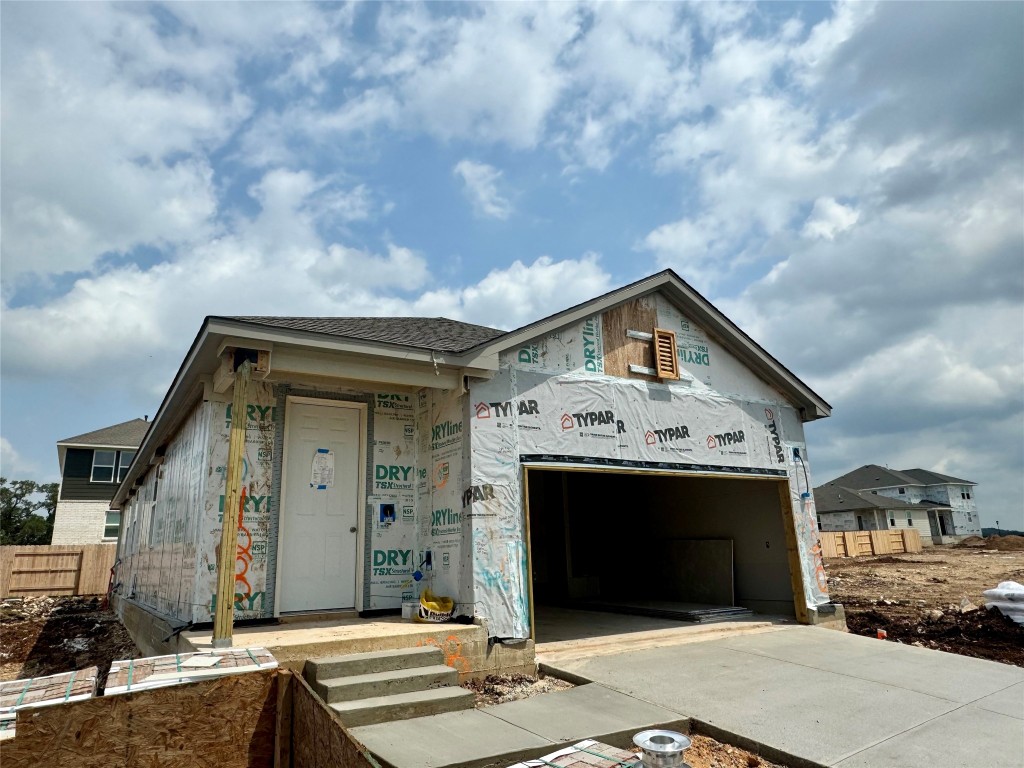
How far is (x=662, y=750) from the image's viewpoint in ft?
11.0

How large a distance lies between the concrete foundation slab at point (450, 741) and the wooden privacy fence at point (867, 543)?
87.3ft

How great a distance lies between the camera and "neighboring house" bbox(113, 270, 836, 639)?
696cm

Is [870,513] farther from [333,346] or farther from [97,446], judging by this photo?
[333,346]

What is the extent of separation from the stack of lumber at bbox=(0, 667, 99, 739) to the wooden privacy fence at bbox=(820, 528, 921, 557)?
28.6 metres

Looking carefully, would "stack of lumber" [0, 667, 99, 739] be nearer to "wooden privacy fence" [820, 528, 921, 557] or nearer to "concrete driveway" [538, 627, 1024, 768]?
"concrete driveway" [538, 627, 1024, 768]

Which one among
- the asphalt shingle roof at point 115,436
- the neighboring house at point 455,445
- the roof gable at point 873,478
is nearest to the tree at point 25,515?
the asphalt shingle roof at point 115,436

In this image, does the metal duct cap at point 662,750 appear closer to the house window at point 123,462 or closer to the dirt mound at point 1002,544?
the house window at point 123,462

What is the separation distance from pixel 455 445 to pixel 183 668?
3565 mm

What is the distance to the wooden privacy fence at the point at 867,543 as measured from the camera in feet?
95.5

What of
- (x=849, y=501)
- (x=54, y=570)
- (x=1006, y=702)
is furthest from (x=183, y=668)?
(x=849, y=501)

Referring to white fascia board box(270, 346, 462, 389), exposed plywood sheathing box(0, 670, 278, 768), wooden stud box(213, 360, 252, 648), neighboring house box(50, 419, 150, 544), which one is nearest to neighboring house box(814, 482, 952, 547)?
neighboring house box(50, 419, 150, 544)

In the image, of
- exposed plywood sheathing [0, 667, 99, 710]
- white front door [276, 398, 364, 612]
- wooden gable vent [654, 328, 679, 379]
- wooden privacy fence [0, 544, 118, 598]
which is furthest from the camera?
wooden privacy fence [0, 544, 118, 598]

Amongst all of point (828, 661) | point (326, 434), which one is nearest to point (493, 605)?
point (326, 434)

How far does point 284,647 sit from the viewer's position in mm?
5461
